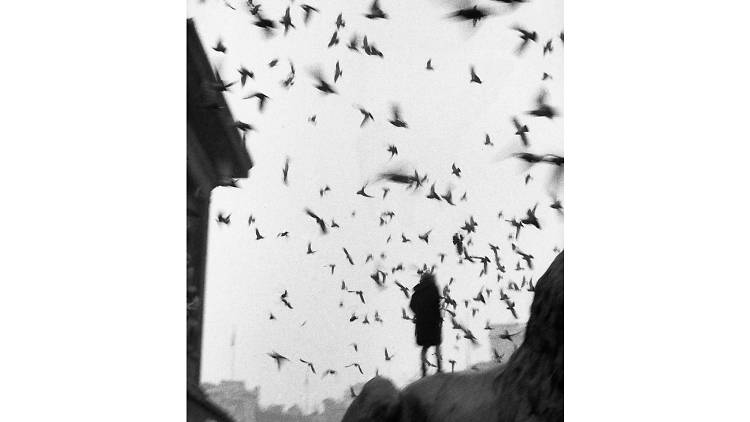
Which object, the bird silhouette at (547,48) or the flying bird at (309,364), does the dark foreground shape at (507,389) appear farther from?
the bird silhouette at (547,48)

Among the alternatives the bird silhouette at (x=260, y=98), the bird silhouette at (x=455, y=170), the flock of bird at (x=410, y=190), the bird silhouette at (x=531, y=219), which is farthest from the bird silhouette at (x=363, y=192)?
the bird silhouette at (x=531, y=219)

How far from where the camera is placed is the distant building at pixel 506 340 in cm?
254

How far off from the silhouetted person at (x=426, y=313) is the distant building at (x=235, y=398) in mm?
511

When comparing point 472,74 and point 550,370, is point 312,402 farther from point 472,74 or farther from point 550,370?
point 472,74

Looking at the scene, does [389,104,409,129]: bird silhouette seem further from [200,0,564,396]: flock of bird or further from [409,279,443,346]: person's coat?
[409,279,443,346]: person's coat

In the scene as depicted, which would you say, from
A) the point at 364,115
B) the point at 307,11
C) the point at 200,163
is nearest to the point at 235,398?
the point at 200,163

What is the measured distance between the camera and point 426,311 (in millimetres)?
2504

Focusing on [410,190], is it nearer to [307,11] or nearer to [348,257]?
[348,257]

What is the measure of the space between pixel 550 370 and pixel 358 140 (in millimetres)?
921

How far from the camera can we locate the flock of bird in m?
2.42

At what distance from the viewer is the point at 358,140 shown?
2.47m

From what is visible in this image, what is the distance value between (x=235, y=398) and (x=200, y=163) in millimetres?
691

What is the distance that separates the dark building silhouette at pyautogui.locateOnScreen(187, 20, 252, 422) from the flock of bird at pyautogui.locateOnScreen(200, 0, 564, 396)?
35 millimetres
